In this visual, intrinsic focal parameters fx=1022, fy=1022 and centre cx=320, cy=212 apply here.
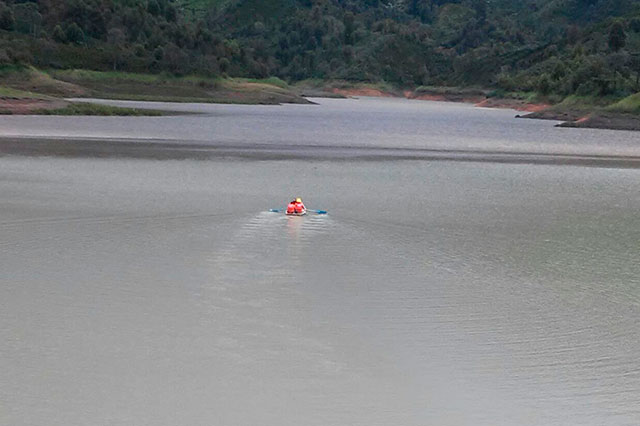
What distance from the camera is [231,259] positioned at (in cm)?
2041

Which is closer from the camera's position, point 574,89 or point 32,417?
point 32,417

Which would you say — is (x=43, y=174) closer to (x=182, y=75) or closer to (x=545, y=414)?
(x=545, y=414)

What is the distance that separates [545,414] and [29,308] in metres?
8.13

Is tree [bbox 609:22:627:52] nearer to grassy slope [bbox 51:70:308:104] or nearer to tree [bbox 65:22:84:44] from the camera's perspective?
grassy slope [bbox 51:70:308:104]

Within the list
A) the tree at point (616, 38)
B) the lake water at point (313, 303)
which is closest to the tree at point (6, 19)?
the tree at point (616, 38)

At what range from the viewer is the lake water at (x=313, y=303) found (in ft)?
39.8

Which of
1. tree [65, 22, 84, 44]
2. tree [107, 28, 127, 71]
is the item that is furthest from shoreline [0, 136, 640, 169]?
tree [65, 22, 84, 44]

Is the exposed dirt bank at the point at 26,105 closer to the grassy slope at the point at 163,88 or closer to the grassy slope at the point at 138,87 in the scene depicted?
the grassy slope at the point at 138,87

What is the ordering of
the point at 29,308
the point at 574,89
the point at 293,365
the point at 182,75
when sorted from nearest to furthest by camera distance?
the point at 293,365 → the point at 29,308 → the point at 574,89 → the point at 182,75

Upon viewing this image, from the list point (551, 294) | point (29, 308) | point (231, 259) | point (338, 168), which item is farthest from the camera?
point (338, 168)

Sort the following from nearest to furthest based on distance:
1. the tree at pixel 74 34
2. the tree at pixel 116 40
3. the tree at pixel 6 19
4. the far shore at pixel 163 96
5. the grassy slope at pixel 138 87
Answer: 1. the far shore at pixel 163 96
2. the grassy slope at pixel 138 87
3. the tree at pixel 6 19
4. the tree at pixel 116 40
5. the tree at pixel 74 34

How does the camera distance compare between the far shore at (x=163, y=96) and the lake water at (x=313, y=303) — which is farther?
the far shore at (x=163, y=96)

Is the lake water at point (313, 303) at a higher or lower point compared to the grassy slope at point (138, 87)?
higher

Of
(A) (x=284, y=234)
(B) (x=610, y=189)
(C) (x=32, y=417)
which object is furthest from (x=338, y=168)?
(C) (x=32, y=417)
